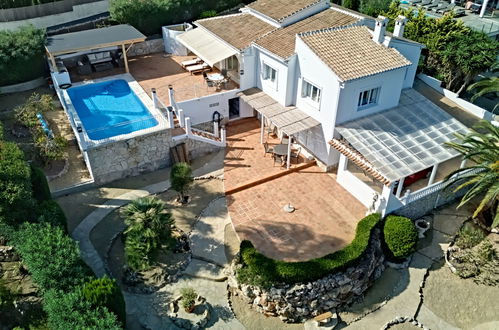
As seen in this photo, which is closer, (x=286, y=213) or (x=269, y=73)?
(x=286, y=213)

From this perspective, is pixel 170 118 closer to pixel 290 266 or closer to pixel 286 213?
pixel 286 213

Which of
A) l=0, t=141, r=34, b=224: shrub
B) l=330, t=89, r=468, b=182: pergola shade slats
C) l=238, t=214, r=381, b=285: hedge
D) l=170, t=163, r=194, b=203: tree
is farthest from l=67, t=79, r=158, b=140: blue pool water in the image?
l=330, t=89, r=468, b=182: pergola shade slats

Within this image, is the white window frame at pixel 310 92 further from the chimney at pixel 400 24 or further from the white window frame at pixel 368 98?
the chimney at pixel 400 24

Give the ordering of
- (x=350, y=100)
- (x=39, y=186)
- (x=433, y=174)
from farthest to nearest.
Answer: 1. (x=350, y=100)
2. (x=433, y=174)
3. (x=39, y=186)

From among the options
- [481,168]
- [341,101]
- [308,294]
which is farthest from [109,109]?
[481,168]

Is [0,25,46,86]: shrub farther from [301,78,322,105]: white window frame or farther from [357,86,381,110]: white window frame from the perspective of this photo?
[357,86,381,110]: white window frame

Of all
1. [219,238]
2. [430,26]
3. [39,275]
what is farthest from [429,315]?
[430,26]
